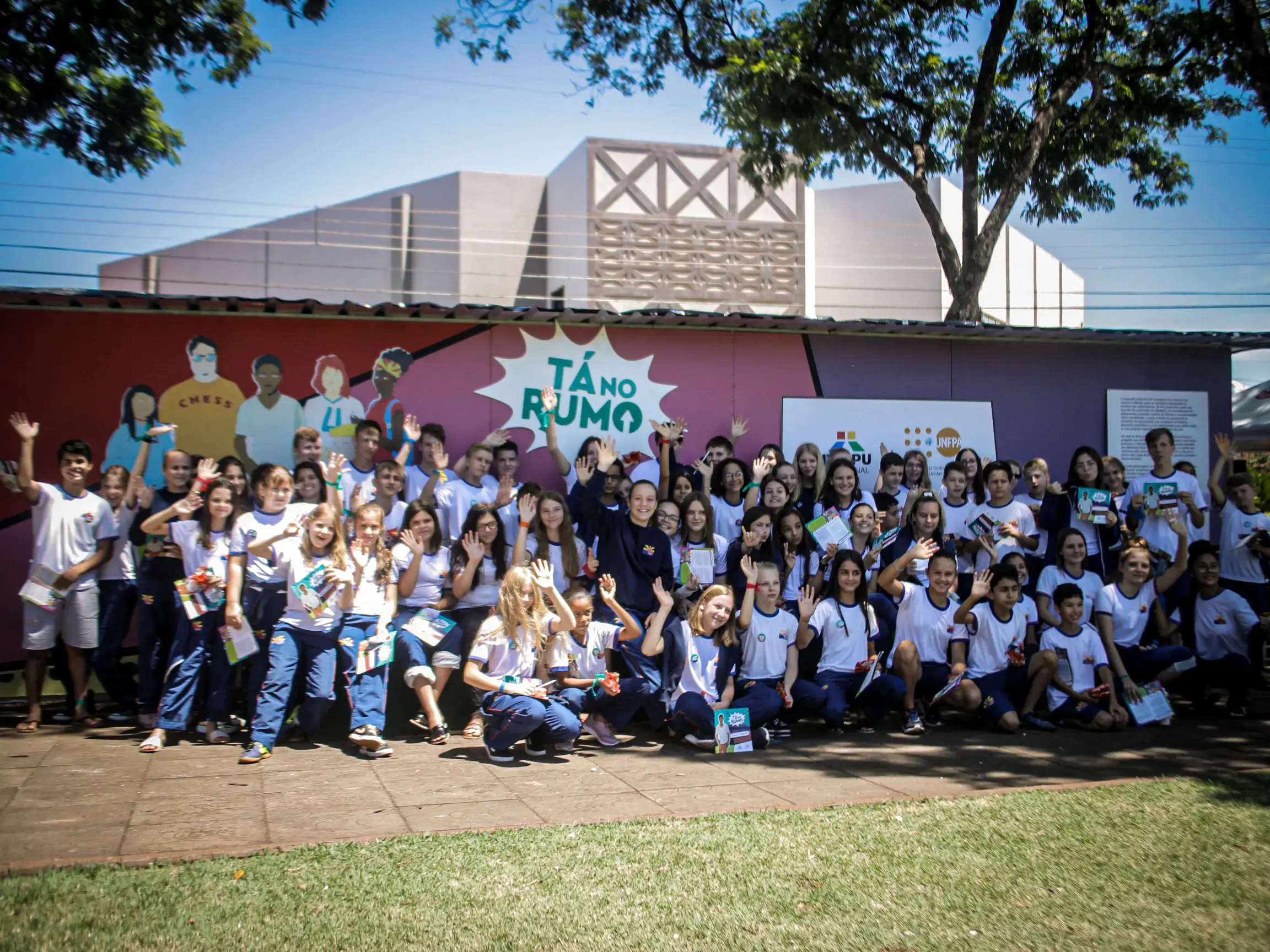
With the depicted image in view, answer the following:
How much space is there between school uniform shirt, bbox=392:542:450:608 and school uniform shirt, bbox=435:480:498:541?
0.79 m

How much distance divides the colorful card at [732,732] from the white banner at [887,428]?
382 centimetres

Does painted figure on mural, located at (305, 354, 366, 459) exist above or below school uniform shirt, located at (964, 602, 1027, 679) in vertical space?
above

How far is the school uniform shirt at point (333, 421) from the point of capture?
8.98m

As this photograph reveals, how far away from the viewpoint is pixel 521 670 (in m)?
6.82

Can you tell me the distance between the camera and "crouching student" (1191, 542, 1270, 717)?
27.8 feet

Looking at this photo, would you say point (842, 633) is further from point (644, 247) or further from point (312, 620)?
point (644, 247)

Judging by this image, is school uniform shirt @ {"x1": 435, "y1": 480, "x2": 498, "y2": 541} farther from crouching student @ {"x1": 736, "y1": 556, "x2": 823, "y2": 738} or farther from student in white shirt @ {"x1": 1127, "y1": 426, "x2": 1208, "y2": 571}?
student in white shirt @ {"x1": 1127, "y1": 426, "x2": 1208, "y2": 571}

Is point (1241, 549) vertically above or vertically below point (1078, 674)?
above

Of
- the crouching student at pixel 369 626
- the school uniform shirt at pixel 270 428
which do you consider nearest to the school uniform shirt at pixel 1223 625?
the crouching student at pixel 369 626

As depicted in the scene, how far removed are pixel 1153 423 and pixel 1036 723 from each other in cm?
503

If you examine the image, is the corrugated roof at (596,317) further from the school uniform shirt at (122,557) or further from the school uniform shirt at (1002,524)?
the school uniform shirt at (1002,524)

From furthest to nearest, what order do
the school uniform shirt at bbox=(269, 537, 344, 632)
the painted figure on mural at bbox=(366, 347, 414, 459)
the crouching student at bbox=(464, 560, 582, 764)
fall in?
the painted figure on mural at bbox=(366, 347, 414, 459)
the school uniform shirt at bbox=(269, 537, 344, 632)
the crouching student at bbox=(464, 560, 582, 764)

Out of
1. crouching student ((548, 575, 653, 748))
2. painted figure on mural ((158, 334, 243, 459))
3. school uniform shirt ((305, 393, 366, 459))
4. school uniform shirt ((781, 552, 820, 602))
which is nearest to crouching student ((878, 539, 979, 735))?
school uniform shirt ((781, 552, 820, 602))

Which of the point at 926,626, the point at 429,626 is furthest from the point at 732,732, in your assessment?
the point at 429,626
